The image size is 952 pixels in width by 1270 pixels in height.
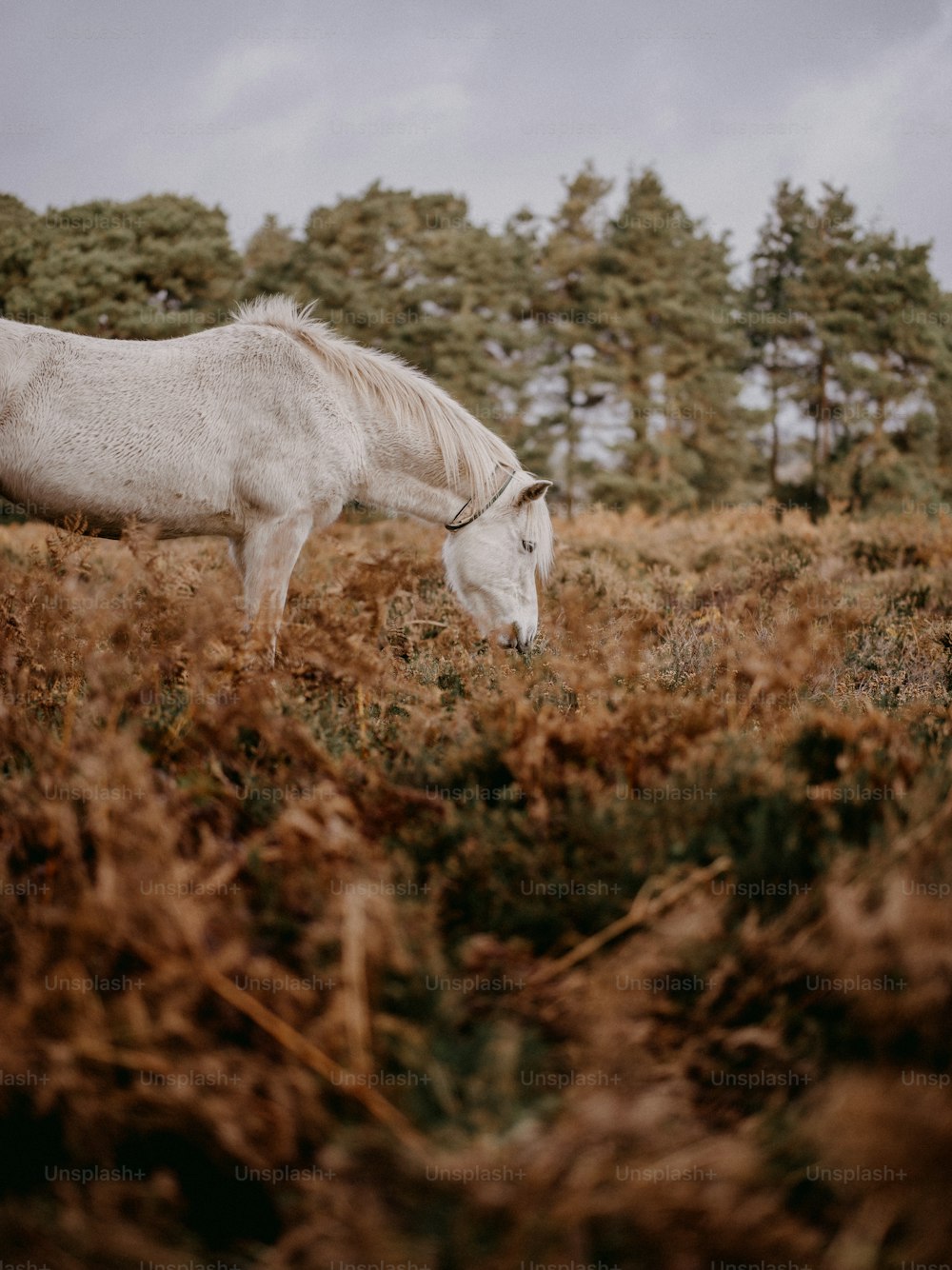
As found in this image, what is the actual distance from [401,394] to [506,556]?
48.9 inches

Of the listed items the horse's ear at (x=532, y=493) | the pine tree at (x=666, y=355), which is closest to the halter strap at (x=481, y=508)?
the horse's ear at (x=532, y=493)

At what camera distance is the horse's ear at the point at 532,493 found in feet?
17.5

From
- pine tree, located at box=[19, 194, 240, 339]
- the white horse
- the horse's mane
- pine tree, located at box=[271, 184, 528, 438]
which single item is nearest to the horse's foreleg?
the white horse

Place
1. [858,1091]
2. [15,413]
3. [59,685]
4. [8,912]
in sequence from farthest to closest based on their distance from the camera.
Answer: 1. [15,413]
2. [59,685]
3. [8,912]
4. [858,1091]

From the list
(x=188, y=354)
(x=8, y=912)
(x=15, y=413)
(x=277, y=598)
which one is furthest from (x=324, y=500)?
(x=8, y=912)

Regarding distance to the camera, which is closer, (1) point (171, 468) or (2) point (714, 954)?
(2) point (714, 954)

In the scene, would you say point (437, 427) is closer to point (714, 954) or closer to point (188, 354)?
point (188, 354)

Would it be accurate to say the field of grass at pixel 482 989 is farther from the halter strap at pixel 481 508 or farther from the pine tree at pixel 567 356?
the pine tree at pixel 567 356

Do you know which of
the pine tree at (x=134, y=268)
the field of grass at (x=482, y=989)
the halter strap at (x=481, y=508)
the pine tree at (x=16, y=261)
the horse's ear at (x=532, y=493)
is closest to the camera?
the field of grass at (x=482, y=989)

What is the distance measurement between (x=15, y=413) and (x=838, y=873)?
4563mm

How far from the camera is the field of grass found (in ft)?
3.84

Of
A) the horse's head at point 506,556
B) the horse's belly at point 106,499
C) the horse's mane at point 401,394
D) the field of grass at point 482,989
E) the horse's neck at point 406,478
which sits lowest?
the field of grass at point 482,989

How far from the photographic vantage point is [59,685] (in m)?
3.69

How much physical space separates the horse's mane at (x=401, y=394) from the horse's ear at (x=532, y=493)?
0.21m
